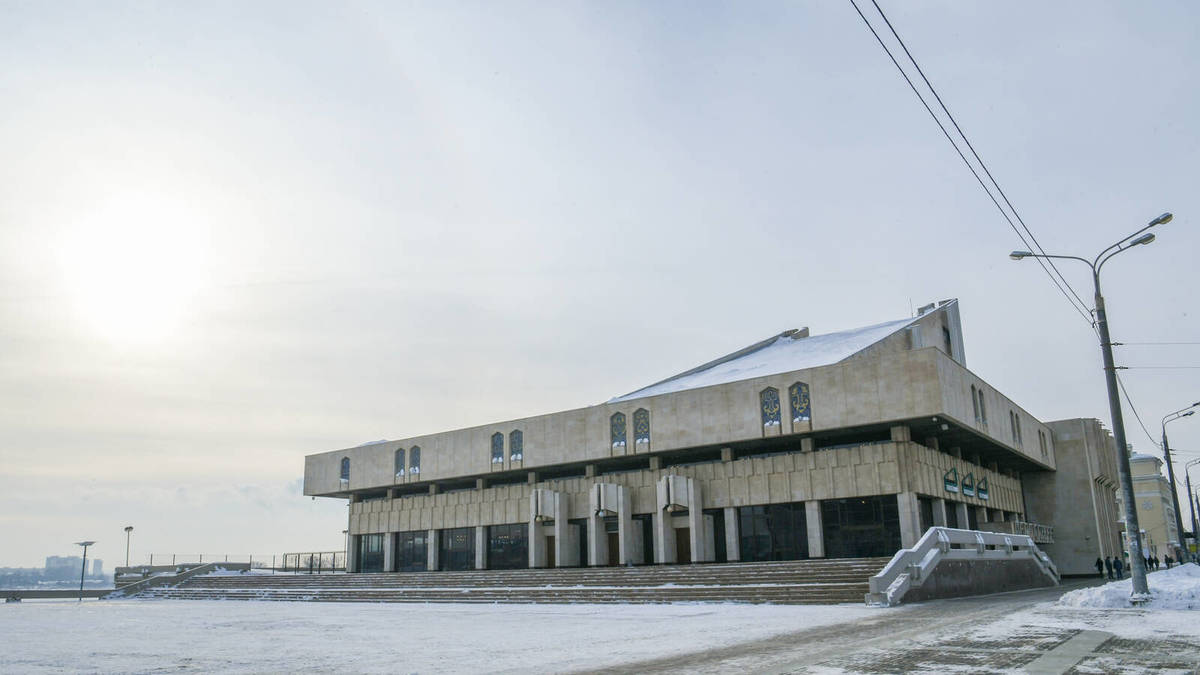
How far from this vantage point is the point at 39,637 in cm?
1930

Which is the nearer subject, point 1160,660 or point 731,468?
point 1160,660

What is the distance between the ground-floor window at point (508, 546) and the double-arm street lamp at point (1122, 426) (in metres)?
36.8

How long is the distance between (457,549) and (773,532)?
939 inches

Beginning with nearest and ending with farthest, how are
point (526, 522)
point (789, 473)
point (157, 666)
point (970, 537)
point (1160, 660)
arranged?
1. point (1160, 660)
2. point (157, 666)
3. point (970, 537)
4. point (789, 473)
5. point (526, 522)

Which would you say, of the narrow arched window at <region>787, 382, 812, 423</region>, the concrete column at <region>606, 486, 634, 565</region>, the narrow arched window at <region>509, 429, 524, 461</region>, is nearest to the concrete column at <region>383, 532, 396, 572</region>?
the narrow arched window at <region>509, 429, 524, 461</region>

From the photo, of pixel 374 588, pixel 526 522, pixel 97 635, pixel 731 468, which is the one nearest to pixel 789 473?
pixel 731 468

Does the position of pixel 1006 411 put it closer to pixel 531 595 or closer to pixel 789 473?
pixel 789 473

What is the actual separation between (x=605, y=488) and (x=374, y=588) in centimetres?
1359

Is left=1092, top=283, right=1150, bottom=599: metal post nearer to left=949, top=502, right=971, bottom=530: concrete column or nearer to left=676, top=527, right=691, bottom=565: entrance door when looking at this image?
left=949, top=502, right=971, bottom=530: concrete column

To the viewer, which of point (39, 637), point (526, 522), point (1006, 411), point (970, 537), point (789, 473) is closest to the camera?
point (39, 637)

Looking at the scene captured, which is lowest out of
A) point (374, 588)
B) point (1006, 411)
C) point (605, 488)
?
point (374, 588)

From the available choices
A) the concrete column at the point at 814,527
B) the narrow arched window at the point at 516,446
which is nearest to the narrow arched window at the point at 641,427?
the narrow arched window at the point at 516,446

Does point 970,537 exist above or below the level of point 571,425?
below

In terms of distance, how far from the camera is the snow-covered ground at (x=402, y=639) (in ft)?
41.8
